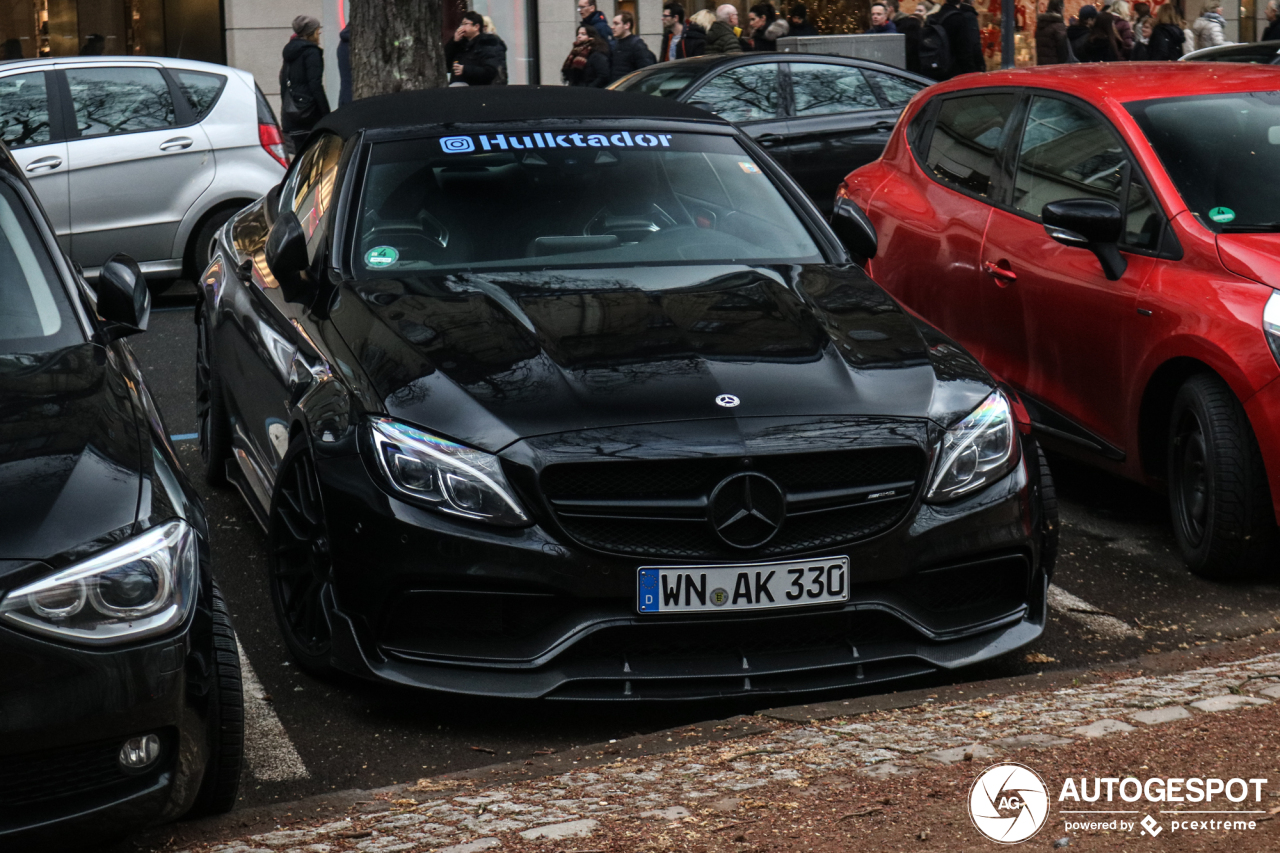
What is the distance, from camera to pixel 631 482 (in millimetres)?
4242

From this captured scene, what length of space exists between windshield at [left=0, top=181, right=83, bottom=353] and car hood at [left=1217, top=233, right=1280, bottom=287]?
12.2ft

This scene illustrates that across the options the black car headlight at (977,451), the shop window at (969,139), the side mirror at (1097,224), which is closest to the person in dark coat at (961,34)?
the shop window at (969,139)

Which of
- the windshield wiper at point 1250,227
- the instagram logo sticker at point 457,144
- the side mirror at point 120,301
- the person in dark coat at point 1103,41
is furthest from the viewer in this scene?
the person in dark coat at point 1103,41

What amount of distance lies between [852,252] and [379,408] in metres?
2.23

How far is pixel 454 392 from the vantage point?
4402mm

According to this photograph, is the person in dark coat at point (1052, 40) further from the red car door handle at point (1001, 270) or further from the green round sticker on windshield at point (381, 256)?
the green round sticker on windshield at point (381, 256)

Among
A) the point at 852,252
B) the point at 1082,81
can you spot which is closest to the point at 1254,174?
the point at 1082,81

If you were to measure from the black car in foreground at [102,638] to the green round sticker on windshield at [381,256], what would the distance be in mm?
1594

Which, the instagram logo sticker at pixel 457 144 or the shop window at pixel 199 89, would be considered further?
the shop window at pixel 199 89

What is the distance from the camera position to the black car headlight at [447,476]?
4.21 meters

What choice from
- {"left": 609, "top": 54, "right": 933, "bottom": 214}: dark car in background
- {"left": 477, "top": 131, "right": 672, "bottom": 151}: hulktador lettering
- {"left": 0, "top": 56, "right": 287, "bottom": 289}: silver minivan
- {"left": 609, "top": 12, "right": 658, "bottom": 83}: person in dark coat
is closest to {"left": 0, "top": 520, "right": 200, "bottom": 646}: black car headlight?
{"left": 477, "top": 131, "right": 672, "bottom": 151}: hulktador lettering

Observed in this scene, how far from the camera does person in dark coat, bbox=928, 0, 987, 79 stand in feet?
59.5

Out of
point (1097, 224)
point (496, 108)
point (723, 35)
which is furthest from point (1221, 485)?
point (723, 35)

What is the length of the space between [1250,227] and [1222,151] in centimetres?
47
